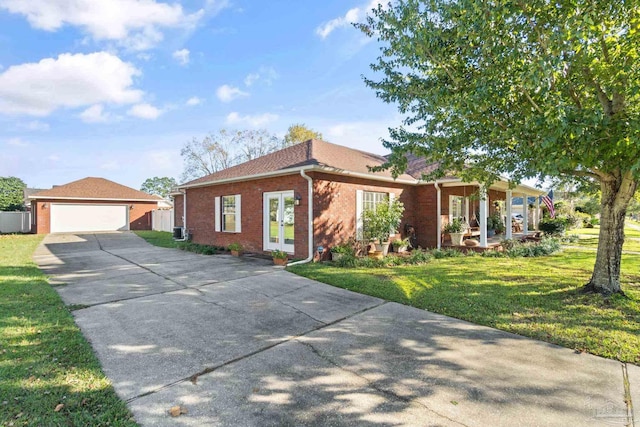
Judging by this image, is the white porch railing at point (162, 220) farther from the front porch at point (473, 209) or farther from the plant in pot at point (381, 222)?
the front porch at point (473, 209)

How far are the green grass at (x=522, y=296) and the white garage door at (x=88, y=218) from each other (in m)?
23.2

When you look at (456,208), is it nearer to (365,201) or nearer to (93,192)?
(365,201)

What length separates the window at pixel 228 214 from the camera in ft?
41.3

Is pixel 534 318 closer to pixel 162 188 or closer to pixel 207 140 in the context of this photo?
pixel 207 140

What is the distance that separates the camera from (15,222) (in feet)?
82.2

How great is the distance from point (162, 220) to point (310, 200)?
20.2m

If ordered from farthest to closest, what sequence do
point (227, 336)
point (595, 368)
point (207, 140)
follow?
point (207, 140) → point (227, 336) → point (595, 368)

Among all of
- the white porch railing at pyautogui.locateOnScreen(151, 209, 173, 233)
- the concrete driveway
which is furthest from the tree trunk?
the white porch railing at pyautogui.locateOnScreen(151, 209, 173, 233)

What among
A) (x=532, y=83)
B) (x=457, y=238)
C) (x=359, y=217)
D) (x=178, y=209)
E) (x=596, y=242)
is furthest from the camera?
(x=178, y=209)

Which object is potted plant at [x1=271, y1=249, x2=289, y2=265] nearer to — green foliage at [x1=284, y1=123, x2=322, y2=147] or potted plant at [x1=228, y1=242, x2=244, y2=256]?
potted plant at [x1=228, y1=242, x2=244, y2=256]

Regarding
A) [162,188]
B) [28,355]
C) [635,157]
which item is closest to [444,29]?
[635,157]

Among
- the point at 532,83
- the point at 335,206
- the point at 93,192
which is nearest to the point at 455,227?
the point at 335,206

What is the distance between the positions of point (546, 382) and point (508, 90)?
4276 millimetres

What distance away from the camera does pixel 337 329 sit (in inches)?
177
